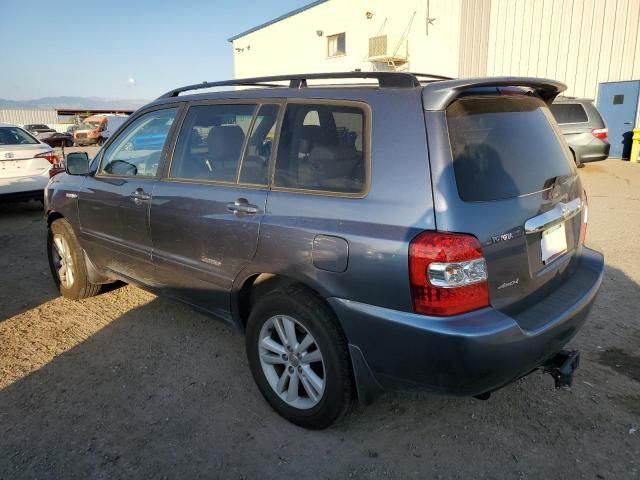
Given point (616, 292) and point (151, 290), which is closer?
point (151, 290)

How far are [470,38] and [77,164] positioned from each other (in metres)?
16.7

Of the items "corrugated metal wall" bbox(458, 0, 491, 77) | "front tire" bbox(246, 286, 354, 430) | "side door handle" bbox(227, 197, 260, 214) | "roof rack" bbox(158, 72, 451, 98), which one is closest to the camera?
"roof rack" bbox(158, 72, 451, 98)

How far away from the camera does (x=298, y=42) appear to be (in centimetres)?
2516

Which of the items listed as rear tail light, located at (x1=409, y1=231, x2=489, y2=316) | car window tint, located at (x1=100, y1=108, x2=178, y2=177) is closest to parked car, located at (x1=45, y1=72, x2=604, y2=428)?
rear tail light, located at (x1=409, y1=231, x2=489, y2=316)

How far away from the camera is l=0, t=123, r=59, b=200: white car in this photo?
26.1 feet

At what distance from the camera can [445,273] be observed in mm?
2092

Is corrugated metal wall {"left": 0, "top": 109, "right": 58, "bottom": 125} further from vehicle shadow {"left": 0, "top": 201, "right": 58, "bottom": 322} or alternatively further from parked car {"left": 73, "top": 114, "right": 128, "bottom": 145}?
vehicle shadow {"left": 0, "top": 201, "right": 58, "bottom": 322}

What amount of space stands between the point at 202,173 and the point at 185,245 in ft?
1.55

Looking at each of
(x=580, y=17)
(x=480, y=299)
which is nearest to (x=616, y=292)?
(x=480, y=299)

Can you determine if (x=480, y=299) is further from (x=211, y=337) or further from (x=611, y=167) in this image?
(x=611, y=167)

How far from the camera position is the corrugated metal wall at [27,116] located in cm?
5331

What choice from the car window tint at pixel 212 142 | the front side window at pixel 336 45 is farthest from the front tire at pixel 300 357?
the front side window at pixel 336 45

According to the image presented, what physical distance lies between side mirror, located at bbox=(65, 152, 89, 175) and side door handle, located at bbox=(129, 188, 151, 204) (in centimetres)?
85

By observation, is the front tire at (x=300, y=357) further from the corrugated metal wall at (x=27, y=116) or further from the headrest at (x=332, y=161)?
the corrugated metal wall at (x=27, y=116)
